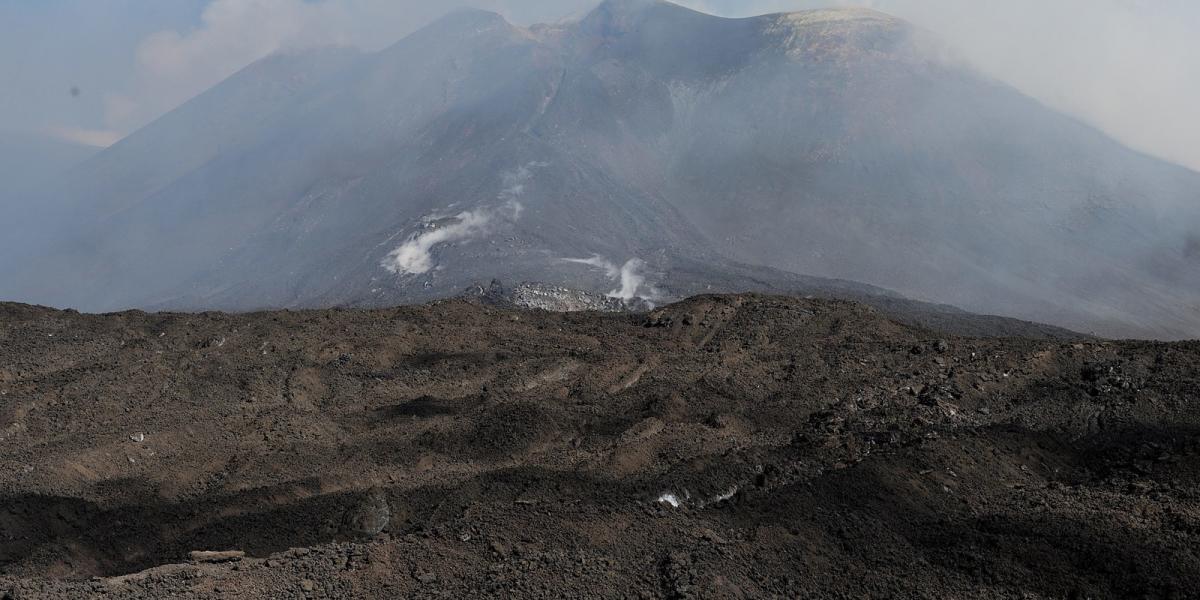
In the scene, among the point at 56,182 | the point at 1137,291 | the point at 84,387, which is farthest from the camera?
the point at 56,182

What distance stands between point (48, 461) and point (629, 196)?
35013mm

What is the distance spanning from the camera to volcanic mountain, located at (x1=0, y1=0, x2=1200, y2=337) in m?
38.3

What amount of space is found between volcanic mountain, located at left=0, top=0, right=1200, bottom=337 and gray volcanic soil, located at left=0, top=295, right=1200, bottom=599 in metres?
14.0

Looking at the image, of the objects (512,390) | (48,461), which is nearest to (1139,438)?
Answer: (512,390)

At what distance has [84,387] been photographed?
57.1 ft

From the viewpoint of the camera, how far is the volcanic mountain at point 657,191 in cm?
3831

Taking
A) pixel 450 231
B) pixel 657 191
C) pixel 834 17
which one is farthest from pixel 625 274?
pixel 834 17

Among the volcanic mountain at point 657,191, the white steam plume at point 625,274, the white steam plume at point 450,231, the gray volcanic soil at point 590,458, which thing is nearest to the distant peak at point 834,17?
the volcanic mountain at point 657,191

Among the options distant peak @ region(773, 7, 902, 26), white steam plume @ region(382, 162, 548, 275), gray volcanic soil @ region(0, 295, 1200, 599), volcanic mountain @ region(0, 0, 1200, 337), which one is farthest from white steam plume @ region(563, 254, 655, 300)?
distant peak @ region(773, 7, 902, 26)

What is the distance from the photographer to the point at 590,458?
558 inches

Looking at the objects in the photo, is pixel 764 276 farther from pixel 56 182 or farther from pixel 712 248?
pixel 56 182

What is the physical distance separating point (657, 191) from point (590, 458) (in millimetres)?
36737

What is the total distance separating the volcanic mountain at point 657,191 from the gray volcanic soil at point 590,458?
Result: 14.0 metres

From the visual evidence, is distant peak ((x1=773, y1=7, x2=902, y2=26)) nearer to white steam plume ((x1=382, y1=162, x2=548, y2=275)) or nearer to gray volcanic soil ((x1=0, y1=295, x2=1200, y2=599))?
white steam plume ((x1=382, y1=162, x2=548, y2=275))
